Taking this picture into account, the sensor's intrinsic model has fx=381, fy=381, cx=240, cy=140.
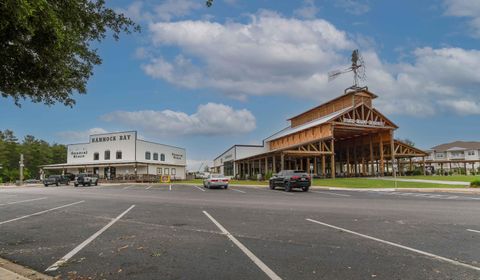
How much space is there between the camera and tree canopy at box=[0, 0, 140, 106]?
622cm

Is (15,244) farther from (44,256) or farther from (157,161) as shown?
(157,161)

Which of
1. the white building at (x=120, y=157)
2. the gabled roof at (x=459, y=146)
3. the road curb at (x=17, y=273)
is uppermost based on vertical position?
the gabled roof at (x=459, y=146)

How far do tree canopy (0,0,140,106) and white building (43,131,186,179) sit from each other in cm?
5229

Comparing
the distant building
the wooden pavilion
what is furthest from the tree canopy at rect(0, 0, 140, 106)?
the distant building

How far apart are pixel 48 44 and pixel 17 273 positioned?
14.2 feet

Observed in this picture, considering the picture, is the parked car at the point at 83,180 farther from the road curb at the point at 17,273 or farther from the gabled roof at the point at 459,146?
the gabled roof at the point at 459,146

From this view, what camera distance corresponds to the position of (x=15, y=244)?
8367 millimetres

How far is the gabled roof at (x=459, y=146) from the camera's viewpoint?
10194 cm

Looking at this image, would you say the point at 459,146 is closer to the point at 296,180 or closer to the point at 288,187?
the point at 296,180

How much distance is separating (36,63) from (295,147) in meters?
40.0

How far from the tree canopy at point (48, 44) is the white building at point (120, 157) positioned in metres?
52.3

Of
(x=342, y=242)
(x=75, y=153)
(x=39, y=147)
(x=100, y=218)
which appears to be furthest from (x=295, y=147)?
(x=39, y=147)

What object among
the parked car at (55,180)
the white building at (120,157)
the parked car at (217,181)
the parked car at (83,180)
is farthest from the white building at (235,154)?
the parked car at (217,181)

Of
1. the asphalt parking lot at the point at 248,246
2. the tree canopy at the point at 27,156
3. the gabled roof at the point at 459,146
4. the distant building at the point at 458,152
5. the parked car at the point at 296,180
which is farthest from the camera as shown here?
the gabled roof at the point at 459,146
